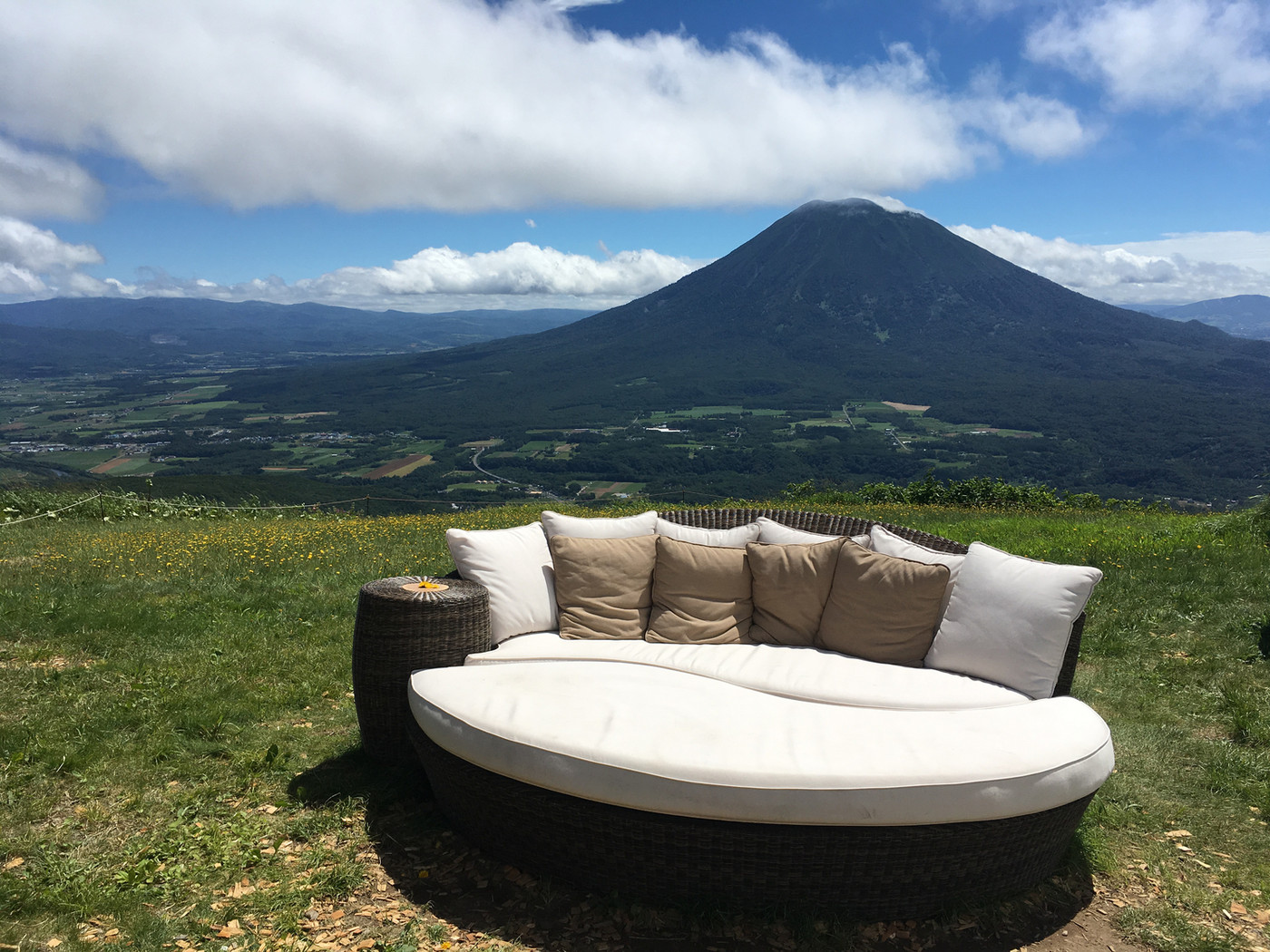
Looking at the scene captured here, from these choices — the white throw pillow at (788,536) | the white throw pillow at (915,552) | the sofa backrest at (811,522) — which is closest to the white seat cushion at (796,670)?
the white throw pillow at (915,552)

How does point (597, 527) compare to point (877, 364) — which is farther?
point (877, 364)

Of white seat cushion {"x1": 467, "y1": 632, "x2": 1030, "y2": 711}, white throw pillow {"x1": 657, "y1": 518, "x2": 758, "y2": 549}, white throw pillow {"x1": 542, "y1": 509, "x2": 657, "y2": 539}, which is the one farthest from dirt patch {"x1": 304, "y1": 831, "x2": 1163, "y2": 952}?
white throw pillow {"x1": 657, "y1": 518, "x2": 758, "y2": 549}

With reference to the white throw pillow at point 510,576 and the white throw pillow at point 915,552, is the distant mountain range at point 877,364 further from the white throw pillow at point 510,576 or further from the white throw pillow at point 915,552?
the white throw pillow at point 510,576

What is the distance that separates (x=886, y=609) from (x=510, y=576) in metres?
2.05

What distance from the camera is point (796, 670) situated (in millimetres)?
3654

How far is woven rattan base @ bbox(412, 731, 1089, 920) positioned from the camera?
8.42ft

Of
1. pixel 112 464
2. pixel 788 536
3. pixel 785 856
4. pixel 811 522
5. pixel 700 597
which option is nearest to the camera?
pixel 785 856

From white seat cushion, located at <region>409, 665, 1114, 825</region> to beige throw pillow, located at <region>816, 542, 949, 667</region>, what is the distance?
775 millimetres

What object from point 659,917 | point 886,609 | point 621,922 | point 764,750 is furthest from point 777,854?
point 886,609

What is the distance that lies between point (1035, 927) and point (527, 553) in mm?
2929

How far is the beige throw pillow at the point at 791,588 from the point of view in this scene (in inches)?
164

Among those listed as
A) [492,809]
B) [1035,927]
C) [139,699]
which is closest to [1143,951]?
[1035,927]

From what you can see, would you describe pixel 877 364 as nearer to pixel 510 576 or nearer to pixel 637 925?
pixel 510 576

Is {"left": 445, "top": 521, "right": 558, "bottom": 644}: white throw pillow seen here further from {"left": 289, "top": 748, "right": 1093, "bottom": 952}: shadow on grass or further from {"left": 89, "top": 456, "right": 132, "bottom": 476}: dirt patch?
{"left": 89, "top": 456, "right": 132, "bottom": 476}: dirt patch
